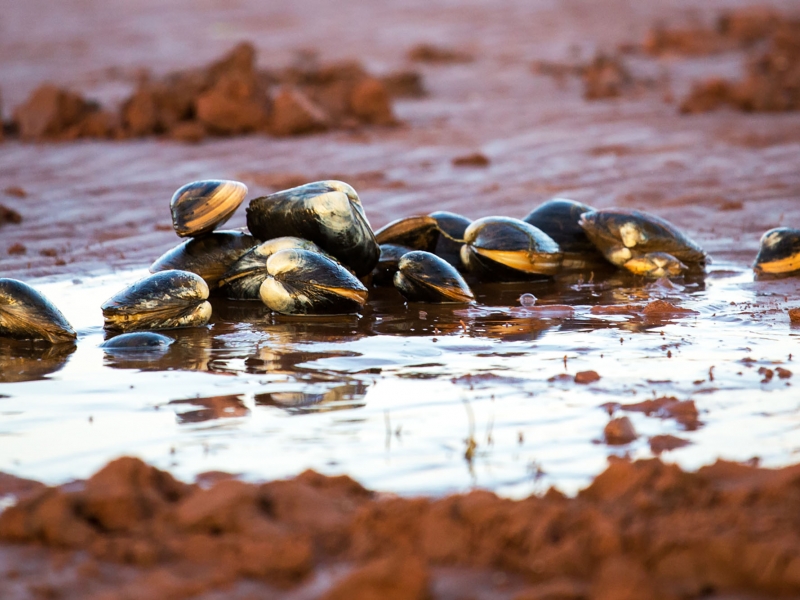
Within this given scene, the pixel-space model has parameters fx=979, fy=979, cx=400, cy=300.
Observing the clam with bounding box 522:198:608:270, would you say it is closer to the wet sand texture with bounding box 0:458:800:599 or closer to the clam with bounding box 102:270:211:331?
the clam with bounding box 102:270:211:331

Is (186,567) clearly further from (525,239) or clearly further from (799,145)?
(799,145)

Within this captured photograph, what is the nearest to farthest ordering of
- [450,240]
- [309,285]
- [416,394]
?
[416,394] → [309,285] → [450,240]

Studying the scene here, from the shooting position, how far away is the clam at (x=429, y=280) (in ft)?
15.5

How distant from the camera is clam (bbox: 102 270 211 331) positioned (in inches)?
167

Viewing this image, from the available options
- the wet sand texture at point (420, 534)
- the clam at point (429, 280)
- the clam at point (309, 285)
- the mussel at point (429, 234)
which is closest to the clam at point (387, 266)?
the mussel at point (429, 234)

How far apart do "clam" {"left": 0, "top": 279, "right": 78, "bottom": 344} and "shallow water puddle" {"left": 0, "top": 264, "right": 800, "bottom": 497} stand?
0.10 metres

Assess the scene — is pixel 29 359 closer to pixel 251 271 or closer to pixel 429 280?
pixel 251 271

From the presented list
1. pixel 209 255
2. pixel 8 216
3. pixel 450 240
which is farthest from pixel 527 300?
pixel 8 216

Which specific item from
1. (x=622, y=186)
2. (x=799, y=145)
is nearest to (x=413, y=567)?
(x=622, y=186)

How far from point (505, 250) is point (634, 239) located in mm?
816

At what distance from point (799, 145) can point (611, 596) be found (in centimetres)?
854

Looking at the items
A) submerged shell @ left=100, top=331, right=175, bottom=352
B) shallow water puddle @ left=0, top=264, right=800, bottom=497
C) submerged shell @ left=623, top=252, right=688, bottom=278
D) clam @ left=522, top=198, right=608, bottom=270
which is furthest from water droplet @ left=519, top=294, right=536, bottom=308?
submerged shell @ left=100, top=331, right=175, bottom=352

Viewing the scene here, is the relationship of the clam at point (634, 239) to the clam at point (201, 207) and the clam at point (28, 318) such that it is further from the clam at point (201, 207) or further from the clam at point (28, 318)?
the clam at point (28, 318)

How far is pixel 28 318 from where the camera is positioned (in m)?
4.09
